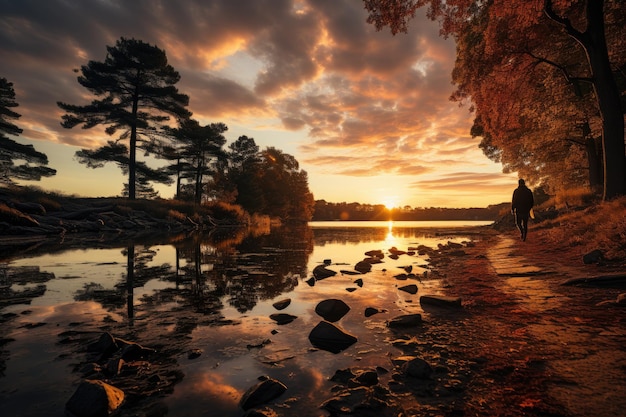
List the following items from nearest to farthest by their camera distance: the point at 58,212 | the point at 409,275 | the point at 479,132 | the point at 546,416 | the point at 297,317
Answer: the point at 546,416 → the point at 297,317 → the point at 409,275 → the point at 58,212 → the point at 479,132

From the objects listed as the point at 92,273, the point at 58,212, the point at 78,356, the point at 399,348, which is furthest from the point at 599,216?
the point at 58,212

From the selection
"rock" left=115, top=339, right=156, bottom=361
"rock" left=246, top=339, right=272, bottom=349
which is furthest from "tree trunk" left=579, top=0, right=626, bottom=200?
"rock" left=115, top=339, right=156, bottom=361

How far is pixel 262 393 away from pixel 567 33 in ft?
50.6

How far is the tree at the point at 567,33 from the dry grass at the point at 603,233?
1781 millimetres

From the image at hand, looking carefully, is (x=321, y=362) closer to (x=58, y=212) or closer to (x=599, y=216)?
(x=599, y=216)

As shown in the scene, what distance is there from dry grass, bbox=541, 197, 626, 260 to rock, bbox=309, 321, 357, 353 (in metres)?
6.65

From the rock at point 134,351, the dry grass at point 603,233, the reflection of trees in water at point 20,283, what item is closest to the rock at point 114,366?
the rock at point 134,351

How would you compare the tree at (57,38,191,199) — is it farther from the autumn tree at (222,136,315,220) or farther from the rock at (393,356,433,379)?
the rock at (393,356,433,379)

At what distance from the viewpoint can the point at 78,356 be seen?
3289 mm

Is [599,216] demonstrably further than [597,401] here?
Yes

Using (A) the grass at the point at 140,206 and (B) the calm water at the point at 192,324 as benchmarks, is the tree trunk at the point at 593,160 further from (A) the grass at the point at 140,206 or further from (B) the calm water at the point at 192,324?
(A) the grass at the point at 140,206

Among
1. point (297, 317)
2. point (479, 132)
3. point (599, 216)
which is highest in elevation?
point (479, 132)

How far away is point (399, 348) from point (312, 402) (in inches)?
56.9

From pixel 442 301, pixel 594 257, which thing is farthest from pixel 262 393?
pixel 594 257
